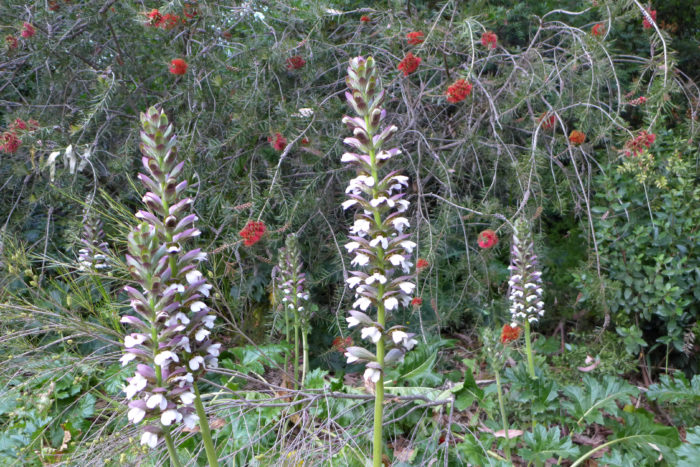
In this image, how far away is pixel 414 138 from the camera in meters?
4.08

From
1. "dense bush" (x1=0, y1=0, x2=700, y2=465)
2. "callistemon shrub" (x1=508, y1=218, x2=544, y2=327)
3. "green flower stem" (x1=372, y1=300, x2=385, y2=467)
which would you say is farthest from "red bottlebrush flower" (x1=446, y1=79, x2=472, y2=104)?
"green flower stem" (x1=372, y1=300, x2=385, y2=467)

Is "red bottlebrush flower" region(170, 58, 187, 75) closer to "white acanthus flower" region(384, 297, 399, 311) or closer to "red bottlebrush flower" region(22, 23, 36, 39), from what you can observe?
"red bottlebrush flower" region(22, 23, 36, 39)

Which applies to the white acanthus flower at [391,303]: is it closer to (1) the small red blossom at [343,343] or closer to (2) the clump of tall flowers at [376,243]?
(2) the clump of tall flowers at [376,243]

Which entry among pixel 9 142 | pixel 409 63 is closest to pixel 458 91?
pixel 409 63

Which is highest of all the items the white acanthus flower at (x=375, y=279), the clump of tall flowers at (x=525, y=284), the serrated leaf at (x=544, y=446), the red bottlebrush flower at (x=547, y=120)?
the white acanthus flower at (x=375, y=279)

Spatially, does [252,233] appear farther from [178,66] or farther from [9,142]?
[9,142]

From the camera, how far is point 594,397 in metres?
2.68

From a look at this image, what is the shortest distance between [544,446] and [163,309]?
1760 millimetres

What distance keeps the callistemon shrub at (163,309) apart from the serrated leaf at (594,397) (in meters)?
1.90

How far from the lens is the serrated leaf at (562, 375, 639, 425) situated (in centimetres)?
263

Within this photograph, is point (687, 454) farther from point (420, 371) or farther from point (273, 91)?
point (273, 91)

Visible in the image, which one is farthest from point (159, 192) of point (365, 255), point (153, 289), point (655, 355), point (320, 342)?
point (655, 355)

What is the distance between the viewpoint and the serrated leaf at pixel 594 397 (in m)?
2.63

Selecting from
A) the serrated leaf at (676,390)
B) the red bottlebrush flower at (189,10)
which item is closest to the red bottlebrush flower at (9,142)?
the red bottlebrush flower at (189,10)
